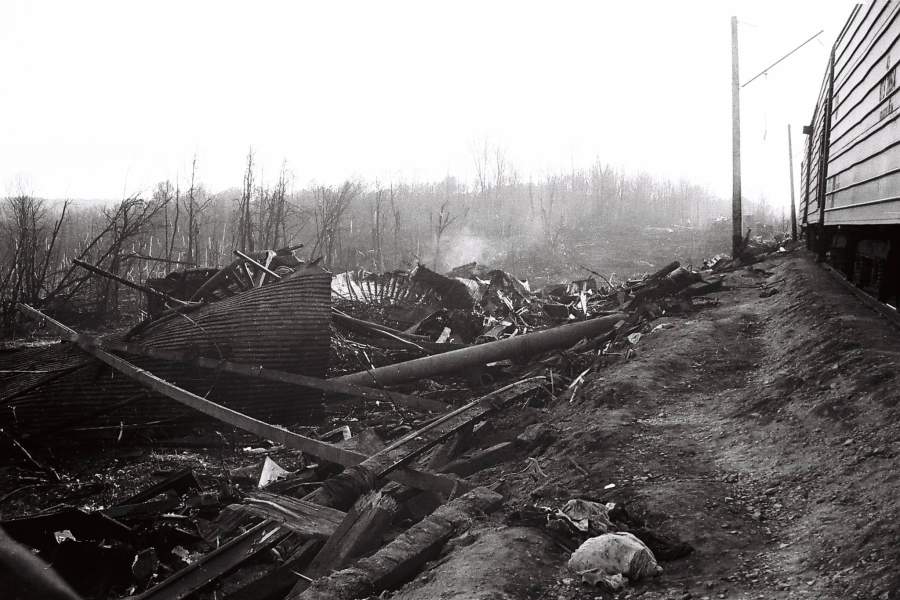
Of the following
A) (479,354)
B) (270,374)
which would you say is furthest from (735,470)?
(270,374)

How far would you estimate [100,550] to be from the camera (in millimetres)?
4273

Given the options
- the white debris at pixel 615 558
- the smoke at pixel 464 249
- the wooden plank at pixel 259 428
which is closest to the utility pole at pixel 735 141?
the wooden plank at pixel 259 428

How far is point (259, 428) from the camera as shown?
5.75 meters

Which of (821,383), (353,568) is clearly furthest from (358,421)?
(821,383)

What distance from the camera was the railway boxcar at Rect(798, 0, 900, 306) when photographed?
15.5 feet

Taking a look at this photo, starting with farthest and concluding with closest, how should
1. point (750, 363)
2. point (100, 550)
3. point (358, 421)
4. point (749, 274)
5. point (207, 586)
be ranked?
point (749, 274) < point (358, 421) < point (750, 363) < point (100, 550) < point (207, 586)

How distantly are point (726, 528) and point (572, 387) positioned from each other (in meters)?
3.33

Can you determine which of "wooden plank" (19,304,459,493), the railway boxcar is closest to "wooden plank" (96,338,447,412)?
"wooden plank" (19,304,459,493)

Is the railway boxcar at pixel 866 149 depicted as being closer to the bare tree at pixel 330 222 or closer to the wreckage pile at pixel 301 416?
the wreckage pile at pixel 301 416

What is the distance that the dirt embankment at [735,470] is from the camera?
2.62 metres

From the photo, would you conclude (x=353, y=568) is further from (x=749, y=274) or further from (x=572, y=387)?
(x=749, y=274)

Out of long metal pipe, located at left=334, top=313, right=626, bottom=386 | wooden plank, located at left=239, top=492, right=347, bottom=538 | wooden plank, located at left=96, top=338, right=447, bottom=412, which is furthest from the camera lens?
long metal pipe, located at left=334, top=313, right=626, bottom=386

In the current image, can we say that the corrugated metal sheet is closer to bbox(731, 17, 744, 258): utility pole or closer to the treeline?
bbox(731, 17, 744, 258): utility pole

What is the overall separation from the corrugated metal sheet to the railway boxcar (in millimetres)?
5738
